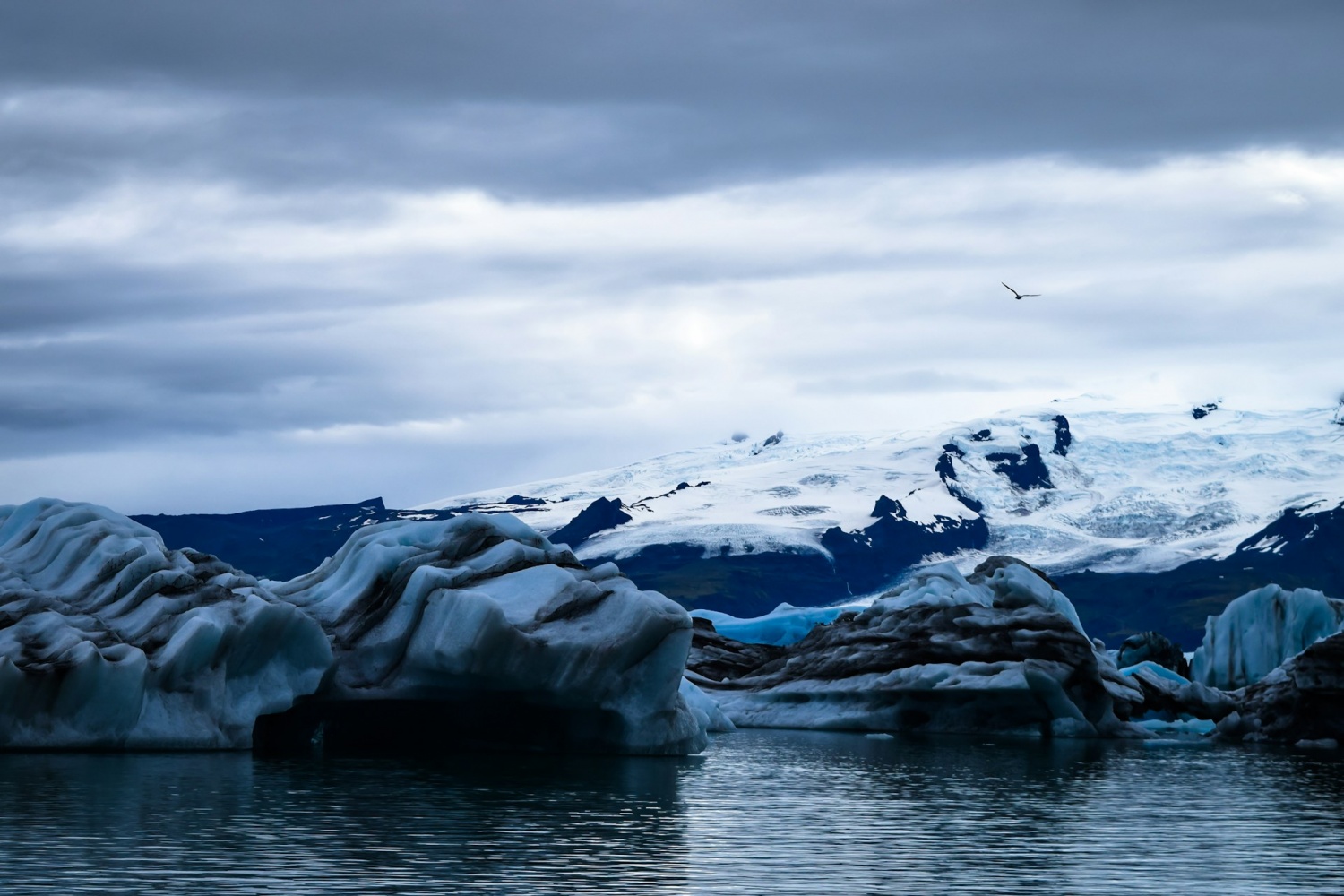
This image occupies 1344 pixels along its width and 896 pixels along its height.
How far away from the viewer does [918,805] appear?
26906 millimetres

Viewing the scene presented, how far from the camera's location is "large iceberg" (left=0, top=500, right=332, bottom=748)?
30.2 meters

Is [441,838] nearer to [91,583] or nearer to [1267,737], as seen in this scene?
[91,583]

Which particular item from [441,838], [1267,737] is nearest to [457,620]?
[441,838]

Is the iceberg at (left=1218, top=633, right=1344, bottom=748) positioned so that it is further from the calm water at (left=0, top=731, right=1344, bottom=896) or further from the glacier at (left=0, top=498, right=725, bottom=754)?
the glacier at (left=0, top=498, right=725, bottom=754)

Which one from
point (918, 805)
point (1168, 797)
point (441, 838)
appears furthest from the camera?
point (1168, 797)

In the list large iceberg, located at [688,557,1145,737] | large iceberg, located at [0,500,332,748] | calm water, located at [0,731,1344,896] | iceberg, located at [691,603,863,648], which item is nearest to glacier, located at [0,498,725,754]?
large iceberg, located at [0,500,332,748]

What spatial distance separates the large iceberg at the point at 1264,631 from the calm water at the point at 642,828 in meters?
36.2

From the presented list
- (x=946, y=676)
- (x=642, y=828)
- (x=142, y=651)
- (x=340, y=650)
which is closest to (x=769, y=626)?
(x=946, y=676)

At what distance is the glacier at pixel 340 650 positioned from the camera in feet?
101

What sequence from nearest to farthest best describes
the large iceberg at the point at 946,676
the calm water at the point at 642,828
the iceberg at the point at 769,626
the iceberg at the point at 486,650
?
the calm water at the point at 642,828 < the iceberg at the point at 486,650 < the large iceberg at the point at 946,676 < the iceberg at the point at 769,626

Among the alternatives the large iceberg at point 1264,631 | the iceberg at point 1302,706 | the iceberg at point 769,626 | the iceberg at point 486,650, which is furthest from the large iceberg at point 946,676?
the iceberg at point 769,626

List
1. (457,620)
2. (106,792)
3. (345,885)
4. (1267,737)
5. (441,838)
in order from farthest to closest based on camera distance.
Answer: (1267,737) < (457,620) < (106,792) < (441,838) < (345,885)

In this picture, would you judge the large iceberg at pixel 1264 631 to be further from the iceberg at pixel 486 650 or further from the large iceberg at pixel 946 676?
the iceberg at pixel 486 650

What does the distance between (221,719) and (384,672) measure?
3.15m
